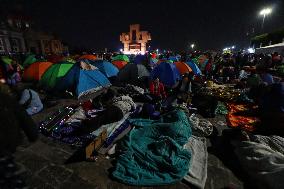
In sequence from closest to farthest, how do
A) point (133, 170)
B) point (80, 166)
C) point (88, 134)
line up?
point (133, 170), point (80, 166), point (88, 134)

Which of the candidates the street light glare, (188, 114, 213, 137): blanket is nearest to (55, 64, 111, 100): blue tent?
(188, 114, 213, 137): blanket

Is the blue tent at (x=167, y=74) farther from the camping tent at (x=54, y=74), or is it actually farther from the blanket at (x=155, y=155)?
the blanket at (x=155, y=155)

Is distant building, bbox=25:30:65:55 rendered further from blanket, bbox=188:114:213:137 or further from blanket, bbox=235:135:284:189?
blanket, bbox=235:135:284:189

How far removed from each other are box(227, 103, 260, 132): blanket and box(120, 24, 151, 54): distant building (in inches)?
2071

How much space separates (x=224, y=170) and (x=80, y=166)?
132 inches

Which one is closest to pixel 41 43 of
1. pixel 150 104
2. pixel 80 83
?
pixel 80 83

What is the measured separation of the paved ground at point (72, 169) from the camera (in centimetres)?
371

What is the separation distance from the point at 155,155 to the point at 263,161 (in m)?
2.25

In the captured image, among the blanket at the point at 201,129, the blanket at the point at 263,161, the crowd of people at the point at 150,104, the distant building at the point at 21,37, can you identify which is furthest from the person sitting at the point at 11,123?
the distant building at the point at 21,37

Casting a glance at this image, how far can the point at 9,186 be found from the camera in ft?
11.4

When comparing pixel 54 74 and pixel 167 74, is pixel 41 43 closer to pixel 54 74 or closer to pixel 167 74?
pixel 54 74

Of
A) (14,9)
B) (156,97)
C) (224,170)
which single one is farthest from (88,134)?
(14,9)

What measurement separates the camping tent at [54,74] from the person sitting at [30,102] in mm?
2969

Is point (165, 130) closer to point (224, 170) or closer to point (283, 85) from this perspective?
point (224, 170)
